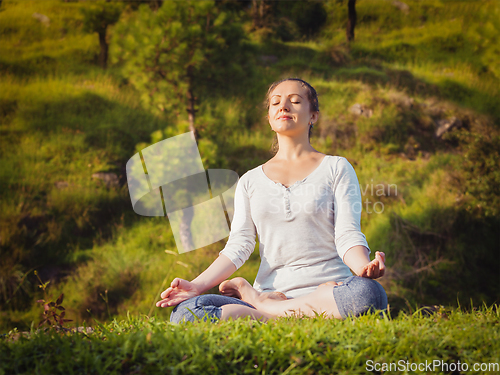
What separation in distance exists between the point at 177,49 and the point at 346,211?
3.56 metres

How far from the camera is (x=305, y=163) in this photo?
188cm

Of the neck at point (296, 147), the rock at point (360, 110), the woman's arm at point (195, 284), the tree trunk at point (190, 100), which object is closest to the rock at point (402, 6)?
the rock at point (360, 110)

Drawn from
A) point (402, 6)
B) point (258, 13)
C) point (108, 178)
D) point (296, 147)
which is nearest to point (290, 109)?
point (296, 147)

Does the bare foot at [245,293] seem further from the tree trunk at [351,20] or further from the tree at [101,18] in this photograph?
the tree trunk at [351,20]

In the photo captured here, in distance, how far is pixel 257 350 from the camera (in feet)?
3.76

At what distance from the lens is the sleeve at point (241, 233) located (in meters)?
1.82

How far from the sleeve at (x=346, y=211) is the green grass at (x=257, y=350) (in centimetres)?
38

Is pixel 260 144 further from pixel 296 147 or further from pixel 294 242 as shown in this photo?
pixel 294 242

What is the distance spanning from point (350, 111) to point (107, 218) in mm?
3596

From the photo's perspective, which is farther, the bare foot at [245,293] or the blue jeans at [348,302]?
the bare foot at [245,293]

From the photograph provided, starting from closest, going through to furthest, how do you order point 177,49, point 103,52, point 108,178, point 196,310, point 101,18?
point 196,310 < point 177,49 < point 108,178 < point 101,18 < point 103,52

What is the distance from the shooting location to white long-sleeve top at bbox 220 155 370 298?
1682 mm

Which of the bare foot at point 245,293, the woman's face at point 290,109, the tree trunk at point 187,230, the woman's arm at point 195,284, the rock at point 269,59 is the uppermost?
the rock at point 269,59

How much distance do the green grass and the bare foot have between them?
39cm
